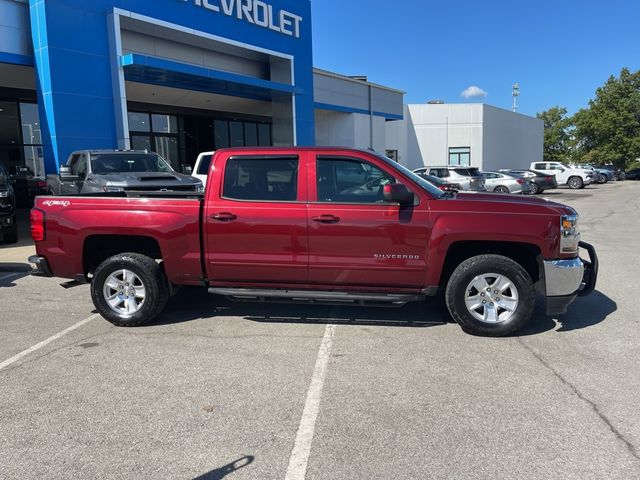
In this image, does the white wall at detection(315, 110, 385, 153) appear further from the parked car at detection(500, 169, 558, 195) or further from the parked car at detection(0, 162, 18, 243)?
the parked car at detection(0, 162, 18, 243)

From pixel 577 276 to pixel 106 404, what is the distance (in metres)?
4.37

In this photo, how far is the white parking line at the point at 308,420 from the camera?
2.96 meters

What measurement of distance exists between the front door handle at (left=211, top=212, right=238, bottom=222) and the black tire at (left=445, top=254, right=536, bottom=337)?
7.65 ft

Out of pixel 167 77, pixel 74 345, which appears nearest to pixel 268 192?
pixel 74 345

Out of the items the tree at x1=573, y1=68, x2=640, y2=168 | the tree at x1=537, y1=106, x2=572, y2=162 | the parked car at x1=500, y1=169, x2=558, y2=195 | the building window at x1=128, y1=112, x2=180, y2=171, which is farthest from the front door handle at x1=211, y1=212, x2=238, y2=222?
the tree at x1=537, y1=106, x2=572, y2=162

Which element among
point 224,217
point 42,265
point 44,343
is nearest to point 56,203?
point 42,265

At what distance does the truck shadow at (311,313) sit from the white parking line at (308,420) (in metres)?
0.82

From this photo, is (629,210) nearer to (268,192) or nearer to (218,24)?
(218,24)

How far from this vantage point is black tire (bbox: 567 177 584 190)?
3472 centimetres

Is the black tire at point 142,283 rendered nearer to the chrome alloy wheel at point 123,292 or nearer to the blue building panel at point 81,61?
the chrome alloy wheel at point 123,292

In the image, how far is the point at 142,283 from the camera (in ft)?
18.3

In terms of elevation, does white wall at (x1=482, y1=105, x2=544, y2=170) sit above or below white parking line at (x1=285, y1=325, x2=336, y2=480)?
above

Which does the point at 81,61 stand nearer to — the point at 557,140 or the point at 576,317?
the point at 576,317

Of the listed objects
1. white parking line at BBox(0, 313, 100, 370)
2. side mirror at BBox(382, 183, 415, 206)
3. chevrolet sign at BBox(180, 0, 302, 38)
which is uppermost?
chevrolet sign at BBox(180, 0, 302, 38)
